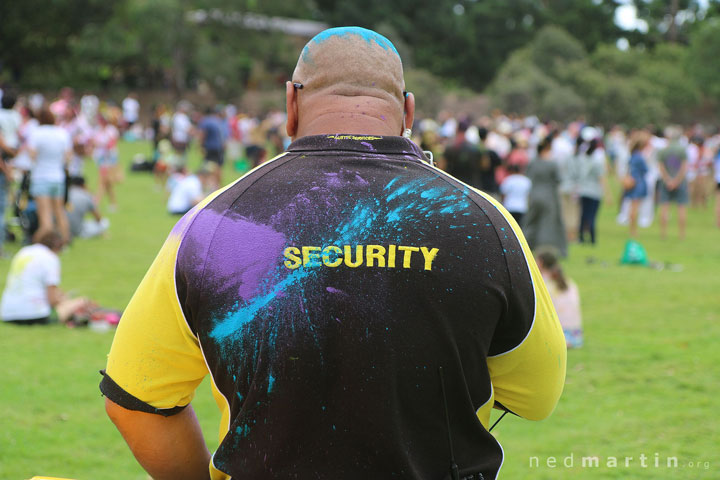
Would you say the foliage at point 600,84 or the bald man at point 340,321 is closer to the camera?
the bald man at point 340,321

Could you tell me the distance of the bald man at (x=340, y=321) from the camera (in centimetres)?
170

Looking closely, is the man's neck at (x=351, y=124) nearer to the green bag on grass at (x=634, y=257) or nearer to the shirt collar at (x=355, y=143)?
the shirt collar at (x=355, y=143)

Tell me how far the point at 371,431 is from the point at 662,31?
6237cm

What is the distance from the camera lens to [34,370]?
21.1 ft

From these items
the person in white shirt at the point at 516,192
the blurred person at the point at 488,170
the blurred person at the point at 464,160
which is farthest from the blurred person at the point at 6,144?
the blurred person at the point at 488,170

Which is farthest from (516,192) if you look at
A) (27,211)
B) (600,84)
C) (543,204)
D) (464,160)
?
(600,84)

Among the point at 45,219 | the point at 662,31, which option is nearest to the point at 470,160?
the point at 45,219

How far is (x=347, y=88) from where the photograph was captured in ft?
6.32

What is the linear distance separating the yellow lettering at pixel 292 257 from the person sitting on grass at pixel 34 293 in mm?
6662

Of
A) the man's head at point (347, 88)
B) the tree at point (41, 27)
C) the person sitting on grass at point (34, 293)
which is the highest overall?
the tree at point (41, 27)

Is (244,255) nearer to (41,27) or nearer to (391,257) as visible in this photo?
(391,257)

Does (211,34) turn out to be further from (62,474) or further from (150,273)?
(150,273)

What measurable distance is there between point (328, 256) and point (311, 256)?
36mm
